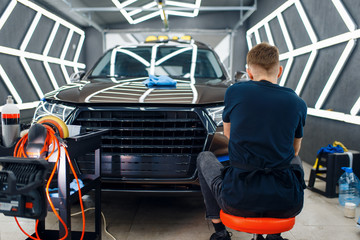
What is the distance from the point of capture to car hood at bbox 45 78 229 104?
6.86 ft

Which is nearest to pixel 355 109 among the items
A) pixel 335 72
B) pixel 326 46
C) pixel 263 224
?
pixel 335 72

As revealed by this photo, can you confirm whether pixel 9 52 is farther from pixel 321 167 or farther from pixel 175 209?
pixel 321 167

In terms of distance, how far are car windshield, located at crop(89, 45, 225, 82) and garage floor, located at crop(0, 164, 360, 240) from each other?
1235 mm

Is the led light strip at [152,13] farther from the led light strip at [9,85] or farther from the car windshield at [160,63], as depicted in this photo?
the car windshield at [160,63]

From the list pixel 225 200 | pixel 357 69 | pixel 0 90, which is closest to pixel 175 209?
pixel 225 200

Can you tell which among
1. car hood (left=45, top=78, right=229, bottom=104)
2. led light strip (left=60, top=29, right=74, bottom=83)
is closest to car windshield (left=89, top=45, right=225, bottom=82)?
car hood (left=45, top=78, right=229, bottom=104)

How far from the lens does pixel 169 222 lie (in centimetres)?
245

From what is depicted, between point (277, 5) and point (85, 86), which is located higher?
point (277, 5)

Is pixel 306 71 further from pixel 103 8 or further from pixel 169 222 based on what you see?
pixel 103 8

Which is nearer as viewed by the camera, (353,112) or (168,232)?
(168,232)

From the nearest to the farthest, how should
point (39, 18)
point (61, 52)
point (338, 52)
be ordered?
point (338, 52) < point (39, 18) < point (61, 52)

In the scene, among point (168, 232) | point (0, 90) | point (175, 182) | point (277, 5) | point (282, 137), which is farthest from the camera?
point (277, 5)

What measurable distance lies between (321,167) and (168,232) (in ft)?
7.42

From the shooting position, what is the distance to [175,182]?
2.03 m
